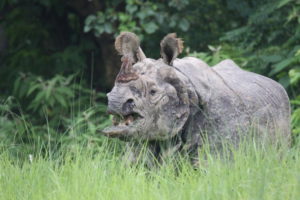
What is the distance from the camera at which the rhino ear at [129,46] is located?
574 centimetres

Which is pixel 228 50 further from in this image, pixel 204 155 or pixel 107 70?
pixel 204 155

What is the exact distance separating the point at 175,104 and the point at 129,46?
0.54 meters

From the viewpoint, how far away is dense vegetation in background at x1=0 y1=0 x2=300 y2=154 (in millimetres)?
9398

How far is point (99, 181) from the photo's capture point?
17.4ft

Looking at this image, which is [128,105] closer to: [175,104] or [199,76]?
[175,104]

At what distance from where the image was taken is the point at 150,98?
546cm

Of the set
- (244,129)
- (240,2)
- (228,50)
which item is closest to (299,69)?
(228,50)

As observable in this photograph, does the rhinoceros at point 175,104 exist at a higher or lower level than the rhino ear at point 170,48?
lower

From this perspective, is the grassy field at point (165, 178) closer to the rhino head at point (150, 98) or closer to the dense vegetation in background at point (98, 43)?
the rhino head at point (150, 98)

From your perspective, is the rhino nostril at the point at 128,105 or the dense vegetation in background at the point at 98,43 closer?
the rhino nostril at the point at 128,105

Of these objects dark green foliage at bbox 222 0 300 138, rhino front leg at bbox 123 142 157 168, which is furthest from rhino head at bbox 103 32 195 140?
→ dark green foliage at bbox 222 0 300 138

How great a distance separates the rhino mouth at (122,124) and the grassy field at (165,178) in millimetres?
274

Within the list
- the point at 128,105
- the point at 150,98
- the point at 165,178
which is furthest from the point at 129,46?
the point at 165,178

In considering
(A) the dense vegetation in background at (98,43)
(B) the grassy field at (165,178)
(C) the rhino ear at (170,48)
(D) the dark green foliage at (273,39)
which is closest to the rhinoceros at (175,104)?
(C) the rhino ear at (170,48)
